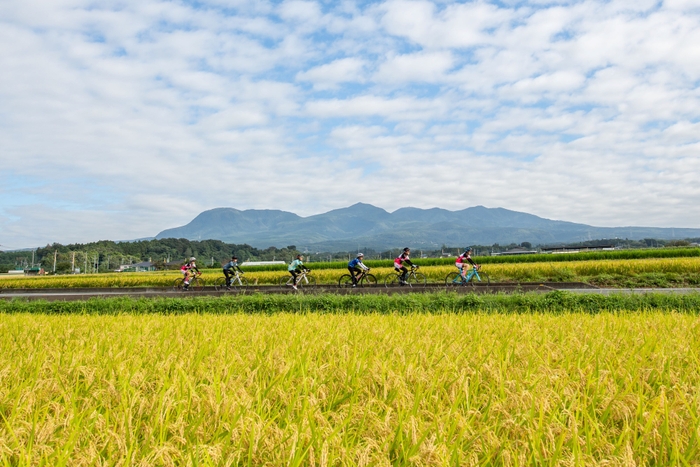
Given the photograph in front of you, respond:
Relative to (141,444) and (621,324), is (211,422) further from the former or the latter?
(621,324)

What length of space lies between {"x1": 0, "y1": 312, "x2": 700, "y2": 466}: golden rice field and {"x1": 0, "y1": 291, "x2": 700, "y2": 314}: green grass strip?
17.5 ft

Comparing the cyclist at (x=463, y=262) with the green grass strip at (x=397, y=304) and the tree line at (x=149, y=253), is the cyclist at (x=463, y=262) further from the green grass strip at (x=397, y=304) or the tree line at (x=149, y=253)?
the tree line at (x=149, y=253)

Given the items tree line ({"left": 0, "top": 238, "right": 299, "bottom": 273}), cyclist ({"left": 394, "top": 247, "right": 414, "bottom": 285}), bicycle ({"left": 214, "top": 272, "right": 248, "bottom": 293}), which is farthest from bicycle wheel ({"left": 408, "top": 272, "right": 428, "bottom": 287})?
tree line ({"left": 0, "top": 238, "right": 299, "bottom": 273})

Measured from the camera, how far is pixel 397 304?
1323cm

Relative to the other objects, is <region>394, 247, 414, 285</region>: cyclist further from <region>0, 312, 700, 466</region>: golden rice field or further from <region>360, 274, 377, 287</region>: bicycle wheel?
<region>0, 312, 700, 466</region>: golden rice field

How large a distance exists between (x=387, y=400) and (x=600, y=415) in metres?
1.67

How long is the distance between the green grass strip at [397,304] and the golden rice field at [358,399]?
5.35 meters

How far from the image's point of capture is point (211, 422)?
3.08m

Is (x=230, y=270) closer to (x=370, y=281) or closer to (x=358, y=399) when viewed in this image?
(x=370, y=281)

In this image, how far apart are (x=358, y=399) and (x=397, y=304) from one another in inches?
380

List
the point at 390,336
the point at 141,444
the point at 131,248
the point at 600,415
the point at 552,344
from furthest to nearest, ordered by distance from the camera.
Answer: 1. the point at 131,248
2. the point at 390,336
3. the point at 552,344
4. the point at 600,415
5. the point at 141,444

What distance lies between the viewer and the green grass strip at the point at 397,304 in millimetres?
11953

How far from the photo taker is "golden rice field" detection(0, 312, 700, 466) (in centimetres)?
253

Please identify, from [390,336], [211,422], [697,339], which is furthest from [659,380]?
[211,422]
